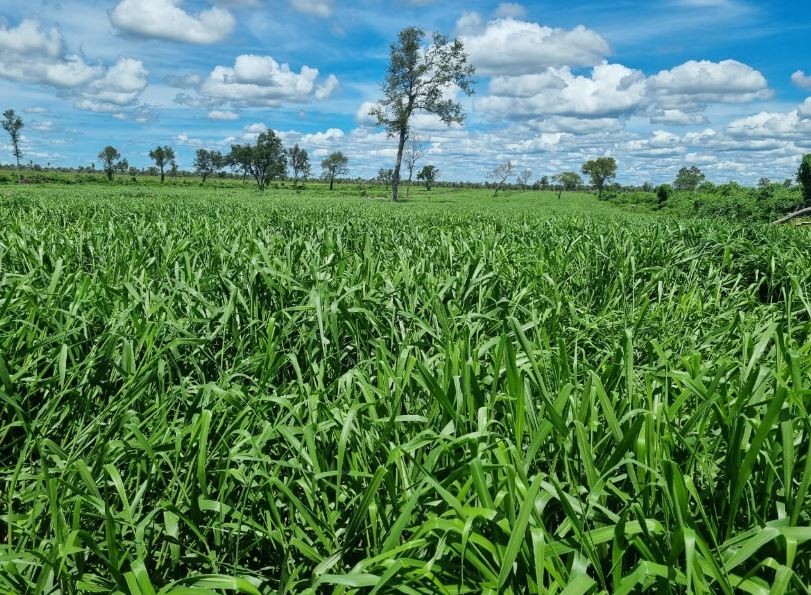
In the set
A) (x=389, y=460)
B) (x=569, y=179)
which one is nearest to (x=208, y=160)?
(x=569, y=179)

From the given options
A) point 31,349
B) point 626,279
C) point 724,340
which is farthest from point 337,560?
point 626,279

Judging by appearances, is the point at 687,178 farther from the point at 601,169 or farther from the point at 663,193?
the point at 663,193

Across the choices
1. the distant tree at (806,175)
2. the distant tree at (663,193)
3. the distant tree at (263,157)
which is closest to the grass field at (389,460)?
the distant tree at (806,175)

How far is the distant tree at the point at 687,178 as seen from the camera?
11390cm

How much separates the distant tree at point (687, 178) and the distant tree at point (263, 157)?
85135 mm

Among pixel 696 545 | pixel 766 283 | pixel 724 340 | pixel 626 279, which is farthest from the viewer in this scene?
pixel 766 283

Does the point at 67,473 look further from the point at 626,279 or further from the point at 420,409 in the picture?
the point at 626,279

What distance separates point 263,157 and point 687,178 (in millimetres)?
92903

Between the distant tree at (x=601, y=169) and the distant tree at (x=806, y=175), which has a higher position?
the distant tree at (x=601, y=169)

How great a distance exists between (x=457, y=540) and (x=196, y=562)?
3.03 feet

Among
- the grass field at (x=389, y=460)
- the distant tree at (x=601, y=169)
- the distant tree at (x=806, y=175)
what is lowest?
the grass field at (x=389, y=460)

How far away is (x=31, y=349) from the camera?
8.72 ft

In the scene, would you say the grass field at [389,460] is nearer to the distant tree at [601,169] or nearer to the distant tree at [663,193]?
the distant tree at [663,193]

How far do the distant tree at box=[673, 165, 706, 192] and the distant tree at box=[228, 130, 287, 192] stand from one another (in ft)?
279
